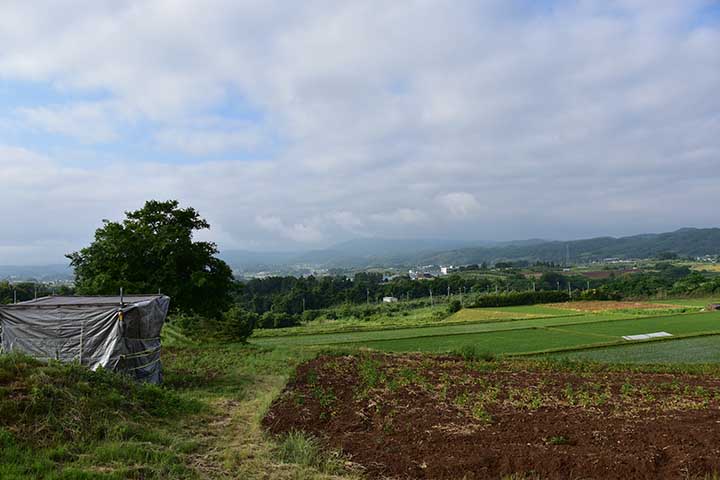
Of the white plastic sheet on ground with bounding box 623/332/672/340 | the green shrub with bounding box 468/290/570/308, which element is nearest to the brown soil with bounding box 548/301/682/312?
the green shrub with bounding box 468/290/570/308

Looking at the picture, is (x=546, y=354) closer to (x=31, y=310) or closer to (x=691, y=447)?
(x=691, y=447)

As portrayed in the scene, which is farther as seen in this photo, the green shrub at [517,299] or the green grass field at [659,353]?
the green shrub at [517,299]

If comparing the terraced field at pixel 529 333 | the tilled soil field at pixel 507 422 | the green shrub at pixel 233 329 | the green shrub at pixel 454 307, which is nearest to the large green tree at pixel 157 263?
the green shrub at pixel 233 329

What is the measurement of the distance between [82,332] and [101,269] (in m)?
11.2

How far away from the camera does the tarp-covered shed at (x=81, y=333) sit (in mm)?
11539

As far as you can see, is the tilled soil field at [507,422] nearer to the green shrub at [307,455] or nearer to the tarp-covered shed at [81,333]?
the green shrub at [307,455]

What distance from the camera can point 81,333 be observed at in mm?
11664

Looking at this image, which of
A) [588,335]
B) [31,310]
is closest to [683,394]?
[31,310]

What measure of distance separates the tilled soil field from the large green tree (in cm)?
1049

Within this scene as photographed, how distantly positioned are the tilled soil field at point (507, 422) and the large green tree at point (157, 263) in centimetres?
1049

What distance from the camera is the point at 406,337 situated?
34.5m

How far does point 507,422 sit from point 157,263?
1862cm

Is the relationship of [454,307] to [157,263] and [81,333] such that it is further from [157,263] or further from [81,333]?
[81,333]

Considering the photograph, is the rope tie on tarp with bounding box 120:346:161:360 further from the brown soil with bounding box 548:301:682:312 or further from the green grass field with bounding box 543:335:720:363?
the brown soil with bounding box 548:301:682:312
